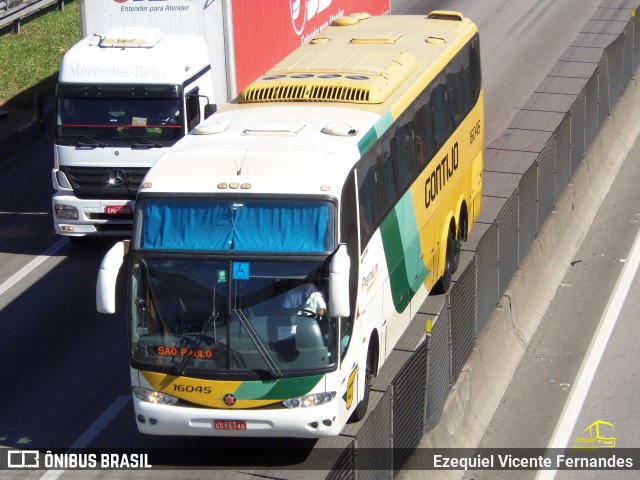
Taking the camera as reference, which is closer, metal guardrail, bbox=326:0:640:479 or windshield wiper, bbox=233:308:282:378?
metal guardrail, bbox=326:0:640:479

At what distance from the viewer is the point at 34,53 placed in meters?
28.1

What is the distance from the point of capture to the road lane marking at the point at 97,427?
12.3 m

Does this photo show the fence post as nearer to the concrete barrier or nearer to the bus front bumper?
the concrete barrier

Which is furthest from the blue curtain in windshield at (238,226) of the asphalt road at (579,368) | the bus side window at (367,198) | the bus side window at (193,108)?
the bus side window at (193,108)

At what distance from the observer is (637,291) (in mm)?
16859

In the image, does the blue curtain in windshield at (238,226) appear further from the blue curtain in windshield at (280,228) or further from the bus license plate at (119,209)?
the bus license plate at (119,209)

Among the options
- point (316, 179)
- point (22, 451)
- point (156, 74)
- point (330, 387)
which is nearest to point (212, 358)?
point (330, 387)

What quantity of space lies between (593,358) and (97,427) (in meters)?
6.13

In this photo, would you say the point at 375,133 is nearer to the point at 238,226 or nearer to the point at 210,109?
the point at 238,226

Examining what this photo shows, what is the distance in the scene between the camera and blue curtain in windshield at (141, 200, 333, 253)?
37.0ft

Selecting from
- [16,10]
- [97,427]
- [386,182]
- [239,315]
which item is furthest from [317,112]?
[16,10]

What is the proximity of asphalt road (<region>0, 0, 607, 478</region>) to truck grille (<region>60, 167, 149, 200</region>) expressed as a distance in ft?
3.87

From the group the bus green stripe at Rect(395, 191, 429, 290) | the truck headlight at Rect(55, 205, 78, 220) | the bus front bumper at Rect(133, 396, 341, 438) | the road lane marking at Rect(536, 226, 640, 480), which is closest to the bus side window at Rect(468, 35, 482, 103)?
the road lane marking at Rect(536, 226, 640, 480)

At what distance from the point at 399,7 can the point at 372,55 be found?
59.4 feet
